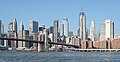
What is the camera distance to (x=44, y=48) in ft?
619

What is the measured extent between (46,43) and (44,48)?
8.44 ft

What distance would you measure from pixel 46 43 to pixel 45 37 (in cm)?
964

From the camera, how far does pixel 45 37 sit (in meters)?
199

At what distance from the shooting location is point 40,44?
19225cm

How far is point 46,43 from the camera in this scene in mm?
189500

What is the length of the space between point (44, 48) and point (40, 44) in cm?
447

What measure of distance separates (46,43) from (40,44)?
402 cm
